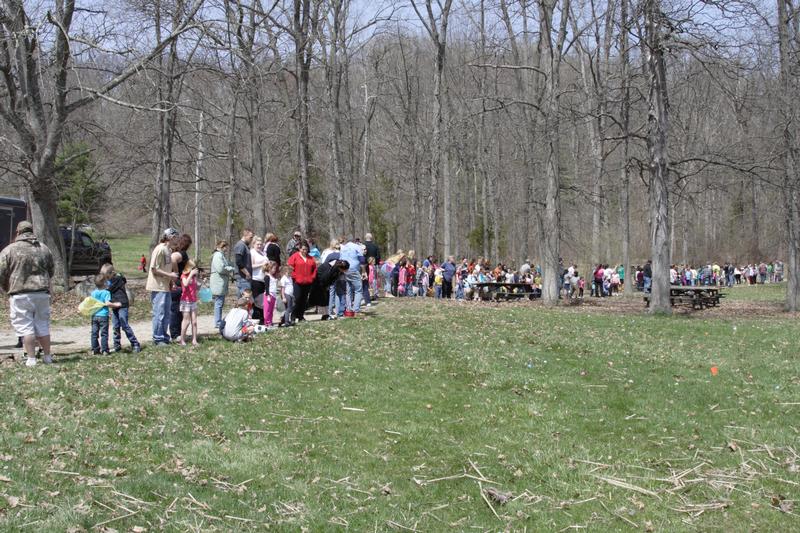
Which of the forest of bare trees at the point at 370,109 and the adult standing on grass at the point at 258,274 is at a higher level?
the forest of bare trees at the point at 370,109

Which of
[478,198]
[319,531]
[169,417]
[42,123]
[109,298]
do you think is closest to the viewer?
[319,531]

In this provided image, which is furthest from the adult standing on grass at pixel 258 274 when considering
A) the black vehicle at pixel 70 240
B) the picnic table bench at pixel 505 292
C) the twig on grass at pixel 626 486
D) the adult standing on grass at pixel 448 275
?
the black vehicle at pixel 70 240

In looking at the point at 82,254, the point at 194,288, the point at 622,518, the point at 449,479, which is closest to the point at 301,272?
the point at 194,288

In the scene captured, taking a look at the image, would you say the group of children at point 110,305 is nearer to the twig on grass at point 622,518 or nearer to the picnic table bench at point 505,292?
the twig on grass at point 622,518

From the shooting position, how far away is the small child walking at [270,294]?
1520cm

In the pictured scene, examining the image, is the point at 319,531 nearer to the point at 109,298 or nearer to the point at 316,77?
the point at 109,298

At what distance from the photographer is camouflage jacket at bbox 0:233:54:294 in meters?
10.5

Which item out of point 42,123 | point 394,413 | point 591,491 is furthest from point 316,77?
point 591,491

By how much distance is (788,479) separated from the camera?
284 inches

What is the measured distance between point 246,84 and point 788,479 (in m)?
15.4

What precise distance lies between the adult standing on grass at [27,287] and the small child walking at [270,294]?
16.6 feet

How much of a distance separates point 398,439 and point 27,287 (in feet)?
19.0

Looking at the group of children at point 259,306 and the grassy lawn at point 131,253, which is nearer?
the group of children at point 259,306

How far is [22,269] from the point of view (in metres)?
10.5
